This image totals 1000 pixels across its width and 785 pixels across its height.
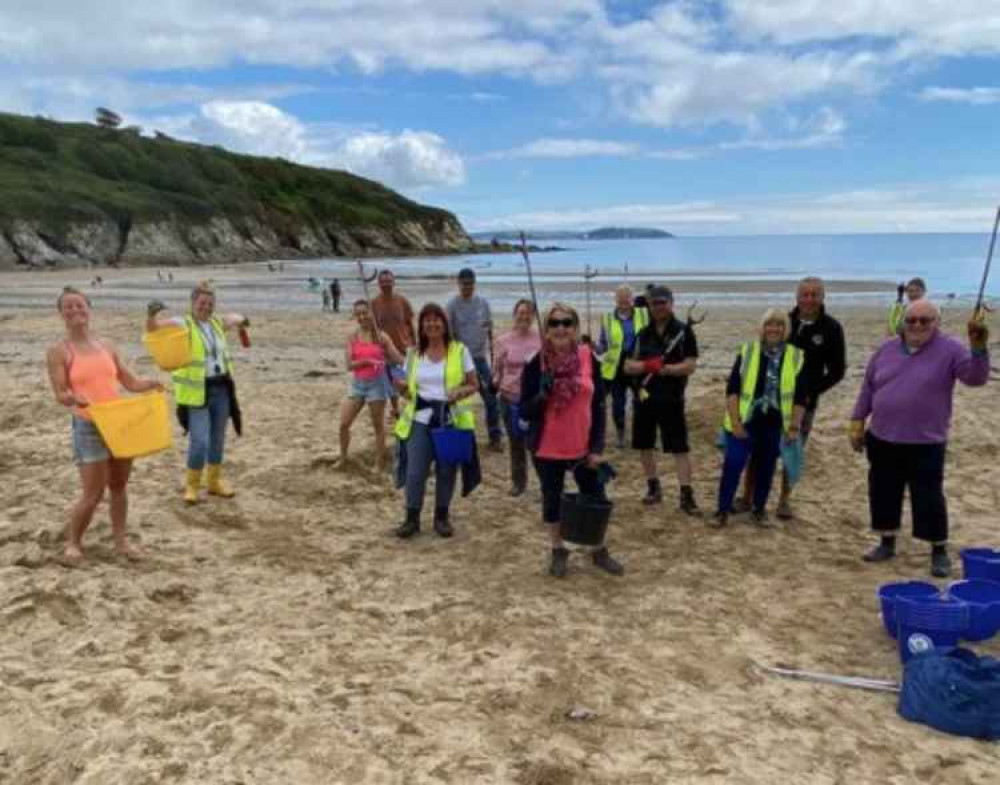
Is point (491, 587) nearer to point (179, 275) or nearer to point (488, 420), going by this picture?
point (488, 420)

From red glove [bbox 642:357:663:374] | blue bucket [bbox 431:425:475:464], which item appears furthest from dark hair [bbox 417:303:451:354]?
red glove [bbox 642:357:663:374]

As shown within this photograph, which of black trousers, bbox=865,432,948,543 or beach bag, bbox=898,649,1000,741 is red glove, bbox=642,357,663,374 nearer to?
black trousers, bbox=865,432,948,543

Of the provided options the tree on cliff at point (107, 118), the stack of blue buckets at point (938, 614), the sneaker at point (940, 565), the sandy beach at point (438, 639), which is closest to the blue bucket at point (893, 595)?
the stack of blue buckets at point (938, 614)

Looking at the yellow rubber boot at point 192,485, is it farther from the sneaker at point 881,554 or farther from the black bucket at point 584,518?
the sneaker at point 881,554

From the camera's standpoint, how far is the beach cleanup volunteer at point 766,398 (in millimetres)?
6258

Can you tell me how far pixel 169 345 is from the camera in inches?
250

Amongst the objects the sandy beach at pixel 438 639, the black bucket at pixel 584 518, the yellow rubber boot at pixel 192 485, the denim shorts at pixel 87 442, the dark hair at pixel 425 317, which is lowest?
the sandy beach at pixel 438 639

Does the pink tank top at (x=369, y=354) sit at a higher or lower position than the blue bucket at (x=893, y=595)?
higher

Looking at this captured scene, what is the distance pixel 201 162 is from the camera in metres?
100

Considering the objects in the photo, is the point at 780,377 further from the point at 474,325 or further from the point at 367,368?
the point at 367,368

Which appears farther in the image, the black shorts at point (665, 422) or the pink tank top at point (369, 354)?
the pink tank top at point (369, 354)

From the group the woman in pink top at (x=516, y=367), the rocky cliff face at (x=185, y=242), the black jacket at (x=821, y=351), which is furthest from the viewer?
the rocky cliff face at (x=185, y=242)

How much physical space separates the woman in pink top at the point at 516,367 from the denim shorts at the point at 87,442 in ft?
10.4

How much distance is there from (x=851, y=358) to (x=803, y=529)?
9.77m
